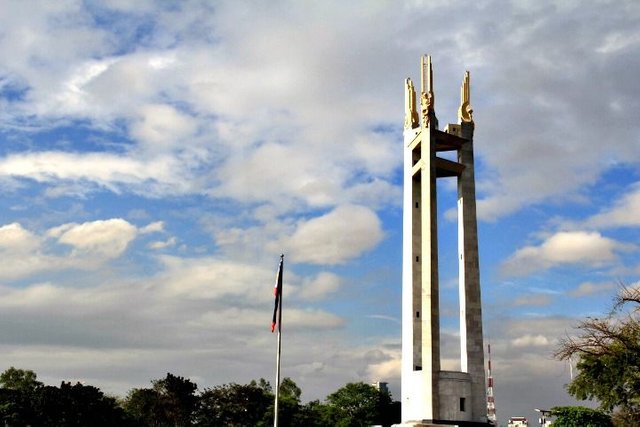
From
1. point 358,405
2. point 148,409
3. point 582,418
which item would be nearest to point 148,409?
point 148,409

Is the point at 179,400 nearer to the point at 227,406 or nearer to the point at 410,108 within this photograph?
the point at 227,406

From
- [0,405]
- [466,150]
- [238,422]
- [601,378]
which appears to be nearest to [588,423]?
[601,378]

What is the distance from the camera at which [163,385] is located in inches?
4409

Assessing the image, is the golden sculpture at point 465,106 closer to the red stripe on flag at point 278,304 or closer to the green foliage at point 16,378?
the red stripe on flag at point 278,304

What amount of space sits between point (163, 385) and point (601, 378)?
7156cm

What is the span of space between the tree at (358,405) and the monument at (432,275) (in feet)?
154

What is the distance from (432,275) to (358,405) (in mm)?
53845

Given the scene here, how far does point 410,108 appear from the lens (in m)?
68.2

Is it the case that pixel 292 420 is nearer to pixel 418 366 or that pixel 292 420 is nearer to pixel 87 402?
pixel 87 402

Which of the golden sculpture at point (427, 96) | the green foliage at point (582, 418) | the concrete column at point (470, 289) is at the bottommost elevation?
the green foliage at point (582, 418)

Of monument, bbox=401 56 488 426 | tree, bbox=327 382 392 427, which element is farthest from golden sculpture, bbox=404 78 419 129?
tree, bbox=327 382 392 427

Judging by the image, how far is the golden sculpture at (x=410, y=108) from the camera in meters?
67.7

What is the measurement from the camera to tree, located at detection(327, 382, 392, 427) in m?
106

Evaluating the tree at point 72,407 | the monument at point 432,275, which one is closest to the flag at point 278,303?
the monument at point 432,275
